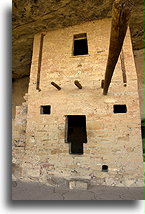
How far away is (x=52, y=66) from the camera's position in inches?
183

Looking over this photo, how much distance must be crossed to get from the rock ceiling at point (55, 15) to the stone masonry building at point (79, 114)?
0.81ft

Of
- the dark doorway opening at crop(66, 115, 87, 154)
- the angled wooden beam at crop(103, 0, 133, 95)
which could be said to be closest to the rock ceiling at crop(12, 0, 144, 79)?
the angled wooden beam at crop(103, 0, 133, 95)

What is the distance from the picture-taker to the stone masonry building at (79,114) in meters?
3.66

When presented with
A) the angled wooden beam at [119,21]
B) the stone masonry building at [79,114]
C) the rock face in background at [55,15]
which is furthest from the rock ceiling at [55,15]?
the angled wooden beam at [119,21]

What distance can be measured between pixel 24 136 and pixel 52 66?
7.42 feet

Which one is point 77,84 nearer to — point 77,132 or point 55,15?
point 55,15

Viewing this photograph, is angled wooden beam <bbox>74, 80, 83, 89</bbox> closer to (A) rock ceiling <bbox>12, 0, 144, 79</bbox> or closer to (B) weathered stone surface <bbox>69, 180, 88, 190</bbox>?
(A) rock ceiling <bbox>12, 0, 144, 79</bbox>

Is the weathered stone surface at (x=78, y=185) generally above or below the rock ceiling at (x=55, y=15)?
below

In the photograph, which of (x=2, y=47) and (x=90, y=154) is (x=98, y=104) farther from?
(x=2, y=47)

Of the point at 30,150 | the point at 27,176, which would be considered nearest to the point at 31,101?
the point at 30,150

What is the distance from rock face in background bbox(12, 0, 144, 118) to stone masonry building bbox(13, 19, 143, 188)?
0.82 feet

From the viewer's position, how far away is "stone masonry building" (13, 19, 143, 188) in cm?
366

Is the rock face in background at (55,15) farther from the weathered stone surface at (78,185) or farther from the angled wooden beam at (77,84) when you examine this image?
the weathered stone surface at (78,185)

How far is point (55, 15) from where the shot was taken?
434 centimetres
